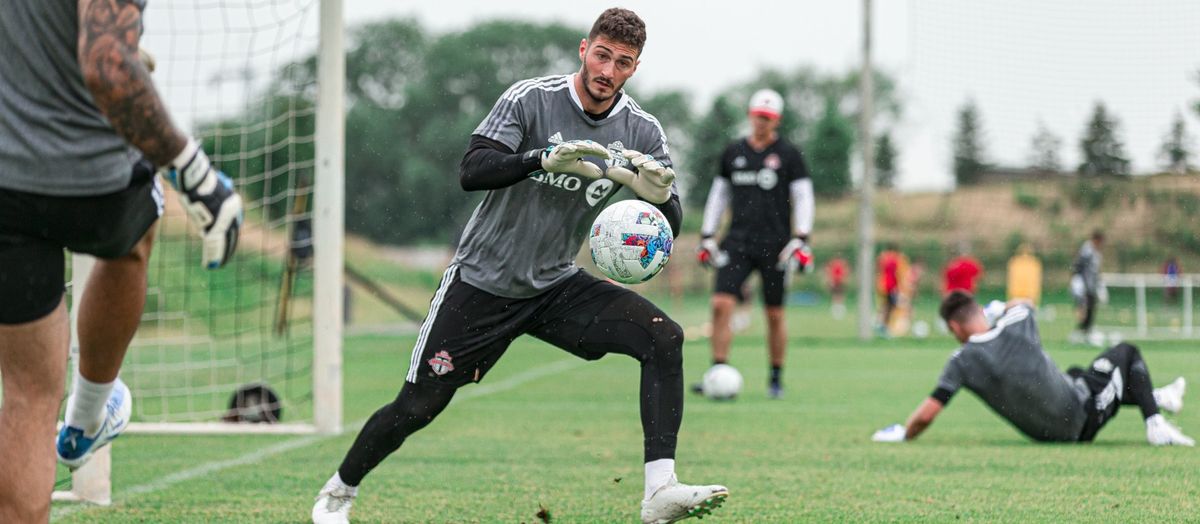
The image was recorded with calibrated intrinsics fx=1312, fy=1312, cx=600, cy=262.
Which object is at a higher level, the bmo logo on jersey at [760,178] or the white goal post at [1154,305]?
the bmo logo on jersey at [760,178]

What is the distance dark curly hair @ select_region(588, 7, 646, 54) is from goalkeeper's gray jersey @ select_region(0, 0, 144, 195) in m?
1.98

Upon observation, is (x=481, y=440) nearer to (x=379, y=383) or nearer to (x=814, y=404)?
(x=814, y=404)

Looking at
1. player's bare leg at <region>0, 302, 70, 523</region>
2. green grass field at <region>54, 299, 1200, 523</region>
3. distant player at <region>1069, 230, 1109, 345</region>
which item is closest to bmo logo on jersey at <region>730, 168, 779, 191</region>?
green grass field at <region>54, 299, 1200, 523</region>

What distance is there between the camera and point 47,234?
3332 mm

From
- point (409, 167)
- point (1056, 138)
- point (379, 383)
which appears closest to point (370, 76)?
point (409, 167)

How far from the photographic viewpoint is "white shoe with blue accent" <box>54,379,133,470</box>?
4363 mm

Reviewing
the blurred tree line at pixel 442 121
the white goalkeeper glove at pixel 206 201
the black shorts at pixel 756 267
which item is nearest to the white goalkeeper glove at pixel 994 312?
the black shorts at pixel 756 267

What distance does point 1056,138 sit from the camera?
66.4 ft

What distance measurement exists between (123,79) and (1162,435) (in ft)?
21.1

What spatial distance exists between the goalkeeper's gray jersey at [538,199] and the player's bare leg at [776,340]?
5.95 metres

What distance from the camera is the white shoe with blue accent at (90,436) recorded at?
14.3 ft

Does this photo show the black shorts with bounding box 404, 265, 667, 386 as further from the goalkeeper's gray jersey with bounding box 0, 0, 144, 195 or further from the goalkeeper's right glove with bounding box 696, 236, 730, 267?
the goalkeeper's right glove with bounding box 696, 236, 730, 267

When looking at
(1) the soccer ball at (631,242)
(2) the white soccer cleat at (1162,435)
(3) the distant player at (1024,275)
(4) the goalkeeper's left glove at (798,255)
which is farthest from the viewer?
(3) the distant player at (1024,275)

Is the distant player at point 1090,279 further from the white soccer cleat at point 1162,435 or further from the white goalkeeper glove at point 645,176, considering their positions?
the white goalkeeper glove at point 645,176
